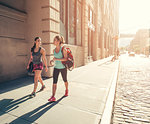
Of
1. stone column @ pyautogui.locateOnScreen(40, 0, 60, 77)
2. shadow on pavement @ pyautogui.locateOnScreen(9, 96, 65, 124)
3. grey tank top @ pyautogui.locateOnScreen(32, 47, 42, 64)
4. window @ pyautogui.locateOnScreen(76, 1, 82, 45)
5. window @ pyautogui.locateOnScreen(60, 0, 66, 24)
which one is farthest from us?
window @ pyautogui.locateOnScreen(76, 1, 82, 45)

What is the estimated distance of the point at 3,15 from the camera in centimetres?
559

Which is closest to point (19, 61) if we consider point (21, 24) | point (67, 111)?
point (21, 24)

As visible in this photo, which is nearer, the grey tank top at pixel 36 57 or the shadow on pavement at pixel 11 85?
the grey tank top at pixel 36 57

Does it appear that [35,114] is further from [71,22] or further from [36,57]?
[71,22]

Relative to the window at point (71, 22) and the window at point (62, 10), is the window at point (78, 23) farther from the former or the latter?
the window at point (62, 10)

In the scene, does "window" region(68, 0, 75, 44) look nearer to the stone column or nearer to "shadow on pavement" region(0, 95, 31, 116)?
the stone column

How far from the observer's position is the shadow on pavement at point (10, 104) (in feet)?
10.4

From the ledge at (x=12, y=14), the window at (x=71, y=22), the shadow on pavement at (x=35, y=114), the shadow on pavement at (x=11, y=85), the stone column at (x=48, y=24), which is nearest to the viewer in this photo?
the shadow on pavement at (x=35, y=114)

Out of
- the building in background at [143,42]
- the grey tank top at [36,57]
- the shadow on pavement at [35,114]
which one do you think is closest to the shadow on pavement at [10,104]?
the shadow on pavement at [35,114]

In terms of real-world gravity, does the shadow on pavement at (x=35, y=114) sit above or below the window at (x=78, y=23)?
below

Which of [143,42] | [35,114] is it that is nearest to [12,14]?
[35,114]

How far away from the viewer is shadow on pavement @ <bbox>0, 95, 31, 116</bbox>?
125 inches

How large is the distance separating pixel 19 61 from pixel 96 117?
519 centimetres

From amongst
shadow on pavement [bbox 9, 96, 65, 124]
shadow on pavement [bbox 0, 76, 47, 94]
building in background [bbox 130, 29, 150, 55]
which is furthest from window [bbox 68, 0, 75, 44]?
building in background [bbox 130, 29, 150, 55]
